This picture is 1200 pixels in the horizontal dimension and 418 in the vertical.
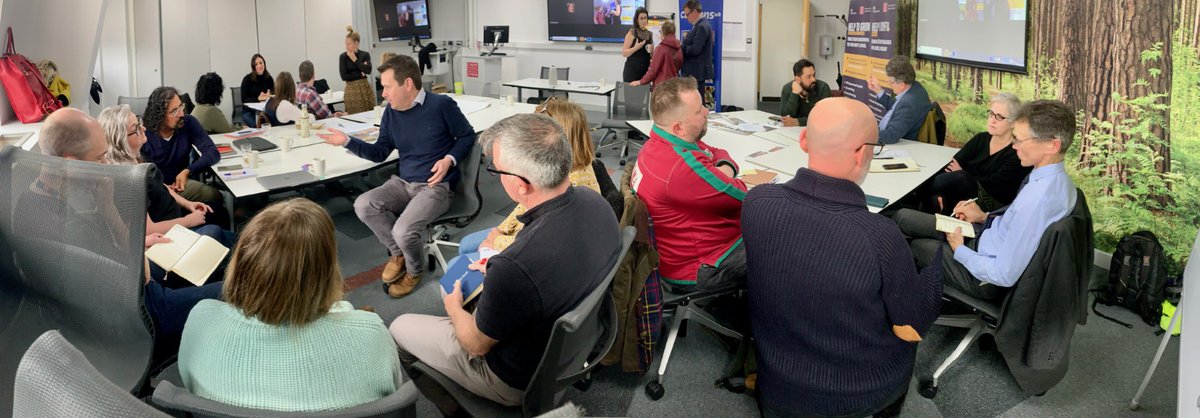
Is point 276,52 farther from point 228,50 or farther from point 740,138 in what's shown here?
point 740,138

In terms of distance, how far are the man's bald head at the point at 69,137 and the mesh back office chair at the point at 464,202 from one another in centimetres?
157

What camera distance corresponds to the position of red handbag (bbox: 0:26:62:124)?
4477 millimetres

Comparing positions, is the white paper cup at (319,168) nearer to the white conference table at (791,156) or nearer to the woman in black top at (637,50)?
the white conference table at (791,156)

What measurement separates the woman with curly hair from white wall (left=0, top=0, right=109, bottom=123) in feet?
3.10

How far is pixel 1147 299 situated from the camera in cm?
354

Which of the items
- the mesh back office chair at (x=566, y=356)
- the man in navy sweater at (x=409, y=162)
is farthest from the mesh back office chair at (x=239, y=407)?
the man in navy sweater at (x=409, y=162)

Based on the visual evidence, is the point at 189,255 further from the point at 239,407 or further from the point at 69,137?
the point at 239,407

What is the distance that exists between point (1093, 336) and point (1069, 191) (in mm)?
1221

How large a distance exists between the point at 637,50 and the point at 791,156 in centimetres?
461

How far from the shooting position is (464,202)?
13.2 ft

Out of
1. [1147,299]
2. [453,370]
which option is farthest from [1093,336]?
[453,370]

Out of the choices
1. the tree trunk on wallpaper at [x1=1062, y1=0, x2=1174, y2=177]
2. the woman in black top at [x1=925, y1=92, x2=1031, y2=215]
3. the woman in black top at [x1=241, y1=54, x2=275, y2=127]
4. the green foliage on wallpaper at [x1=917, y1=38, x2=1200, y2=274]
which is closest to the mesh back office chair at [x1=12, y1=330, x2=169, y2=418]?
the woman in black top at [x1=925, y1=92, x2=1031, y2=215]

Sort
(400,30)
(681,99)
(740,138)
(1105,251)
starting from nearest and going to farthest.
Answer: (681,99)
(1105,251)
(740,138)
(400,30)

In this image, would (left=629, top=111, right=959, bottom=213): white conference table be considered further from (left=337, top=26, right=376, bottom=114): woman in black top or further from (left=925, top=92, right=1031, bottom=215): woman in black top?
(left=337, top=26, right=376, bottom=114): woman in black top
